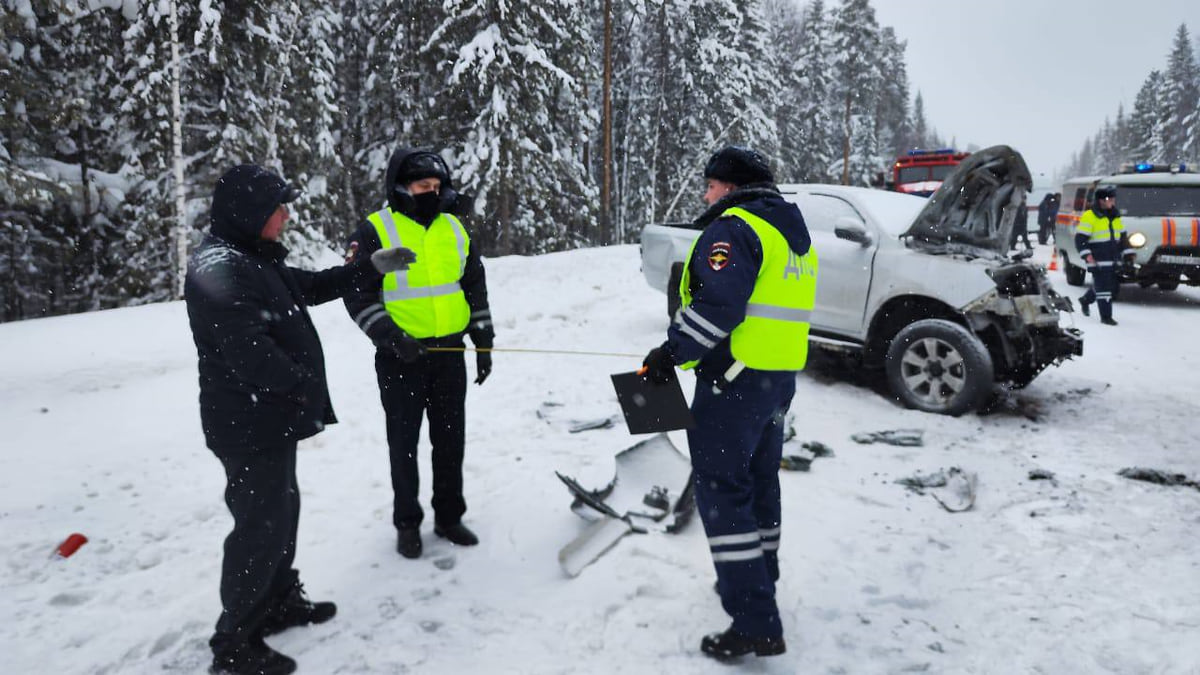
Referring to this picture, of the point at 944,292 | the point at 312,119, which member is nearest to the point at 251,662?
the point at 944,292

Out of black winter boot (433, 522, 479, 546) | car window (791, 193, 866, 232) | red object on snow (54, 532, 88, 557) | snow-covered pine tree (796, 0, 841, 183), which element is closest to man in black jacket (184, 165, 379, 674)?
black winter boot (433, 522, 479, 546)

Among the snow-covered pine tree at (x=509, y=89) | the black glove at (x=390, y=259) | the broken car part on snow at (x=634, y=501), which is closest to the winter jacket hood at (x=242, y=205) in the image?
the black glove at (x=390, y=259)

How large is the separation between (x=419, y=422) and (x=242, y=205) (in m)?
1.48

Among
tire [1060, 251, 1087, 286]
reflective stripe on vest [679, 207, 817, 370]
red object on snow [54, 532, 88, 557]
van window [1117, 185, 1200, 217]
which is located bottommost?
red object on snow [54, 532, 88, 557]

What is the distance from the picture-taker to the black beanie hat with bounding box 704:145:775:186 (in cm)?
291

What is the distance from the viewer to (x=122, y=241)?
1474cm

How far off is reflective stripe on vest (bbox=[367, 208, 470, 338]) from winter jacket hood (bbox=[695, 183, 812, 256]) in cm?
142

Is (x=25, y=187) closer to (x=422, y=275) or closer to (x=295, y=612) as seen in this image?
(x=422, y=275)

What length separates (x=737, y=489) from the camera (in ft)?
9.29

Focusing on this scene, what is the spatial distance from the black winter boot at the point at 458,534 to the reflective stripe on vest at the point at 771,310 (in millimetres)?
1748

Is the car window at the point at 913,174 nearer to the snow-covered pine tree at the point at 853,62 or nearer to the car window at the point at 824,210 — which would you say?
the car window at the point at 824,210

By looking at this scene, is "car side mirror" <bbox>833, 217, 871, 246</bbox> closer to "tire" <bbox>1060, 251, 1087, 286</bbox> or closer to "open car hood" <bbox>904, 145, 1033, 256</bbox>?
"open car hood" <bbox>904, 145, 1033, 256</bbox>

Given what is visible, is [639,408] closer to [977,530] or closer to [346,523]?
[346,523]

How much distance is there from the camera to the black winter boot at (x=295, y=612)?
3016 millimetres
